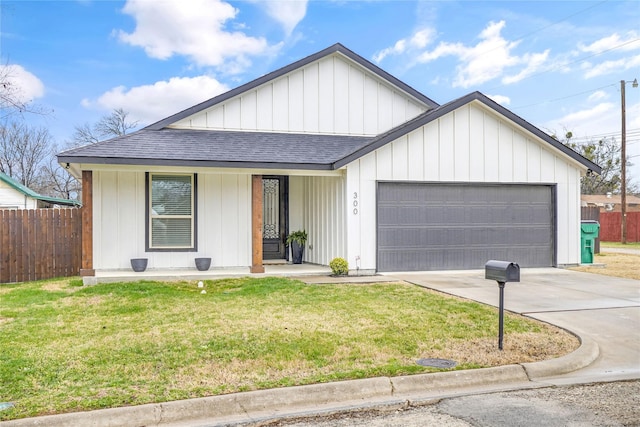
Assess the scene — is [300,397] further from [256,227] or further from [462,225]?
[462,225]

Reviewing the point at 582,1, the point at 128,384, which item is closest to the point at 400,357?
the point at 128,384

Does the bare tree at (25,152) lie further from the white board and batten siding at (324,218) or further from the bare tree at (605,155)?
the bare tree at (605,155)

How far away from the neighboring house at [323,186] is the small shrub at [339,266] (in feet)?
0.98

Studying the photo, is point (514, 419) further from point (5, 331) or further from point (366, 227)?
point (366, 227)

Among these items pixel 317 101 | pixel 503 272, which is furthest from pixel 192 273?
pixel 503 272

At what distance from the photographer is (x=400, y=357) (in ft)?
17.8

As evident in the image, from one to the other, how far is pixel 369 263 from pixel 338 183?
209 centimetres

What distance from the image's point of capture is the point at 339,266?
1173 cm

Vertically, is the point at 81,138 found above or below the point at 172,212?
above

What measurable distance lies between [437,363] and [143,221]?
8948mm

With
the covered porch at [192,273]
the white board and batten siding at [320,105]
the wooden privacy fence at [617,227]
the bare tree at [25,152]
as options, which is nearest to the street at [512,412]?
the covered porch at [192,273]

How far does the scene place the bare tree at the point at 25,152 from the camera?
38062mm

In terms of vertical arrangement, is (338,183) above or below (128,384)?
above

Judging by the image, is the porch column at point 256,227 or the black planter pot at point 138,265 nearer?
the black planter pot at point 138,265
